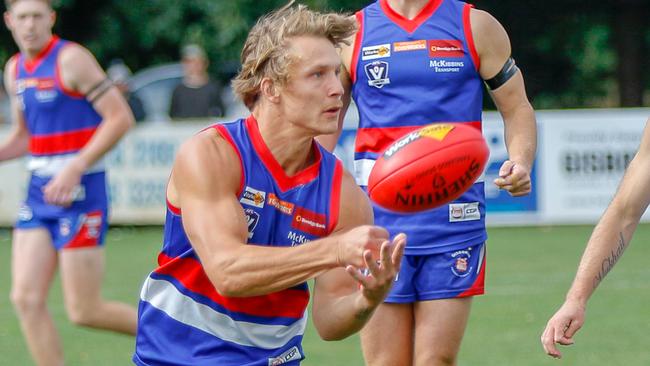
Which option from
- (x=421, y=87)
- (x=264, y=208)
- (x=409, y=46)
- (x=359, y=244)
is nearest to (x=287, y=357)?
(x=264, y=208)

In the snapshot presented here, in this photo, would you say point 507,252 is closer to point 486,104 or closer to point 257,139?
point 486,104

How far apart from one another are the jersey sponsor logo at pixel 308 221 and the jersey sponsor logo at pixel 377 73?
4.21 ft

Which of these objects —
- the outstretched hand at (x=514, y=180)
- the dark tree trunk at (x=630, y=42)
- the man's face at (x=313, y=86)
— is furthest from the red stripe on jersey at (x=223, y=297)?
the dark tree trunk at (x=630, y=42)

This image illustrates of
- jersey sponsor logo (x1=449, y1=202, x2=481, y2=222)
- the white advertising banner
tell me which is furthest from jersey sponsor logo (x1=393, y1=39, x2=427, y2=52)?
the white advertising banner

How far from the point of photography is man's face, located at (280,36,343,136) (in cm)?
430

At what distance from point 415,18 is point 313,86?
4.51 ft

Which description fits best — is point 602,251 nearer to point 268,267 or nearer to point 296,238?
point 296,238

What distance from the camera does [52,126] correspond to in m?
7.36

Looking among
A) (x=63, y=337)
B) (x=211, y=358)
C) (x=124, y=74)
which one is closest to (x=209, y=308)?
(x=211, y=358)

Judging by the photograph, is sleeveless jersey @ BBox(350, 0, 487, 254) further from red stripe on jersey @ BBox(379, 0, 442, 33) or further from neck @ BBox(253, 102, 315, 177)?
neck @ BBox(253, 102, 315, 177)

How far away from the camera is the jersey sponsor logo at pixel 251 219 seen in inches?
170

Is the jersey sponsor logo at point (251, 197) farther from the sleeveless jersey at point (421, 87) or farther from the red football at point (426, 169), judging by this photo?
the sleeveless jersey at point (421, 87)

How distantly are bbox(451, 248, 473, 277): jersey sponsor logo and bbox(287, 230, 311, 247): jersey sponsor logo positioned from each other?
130 centimetres

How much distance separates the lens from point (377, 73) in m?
5.54
